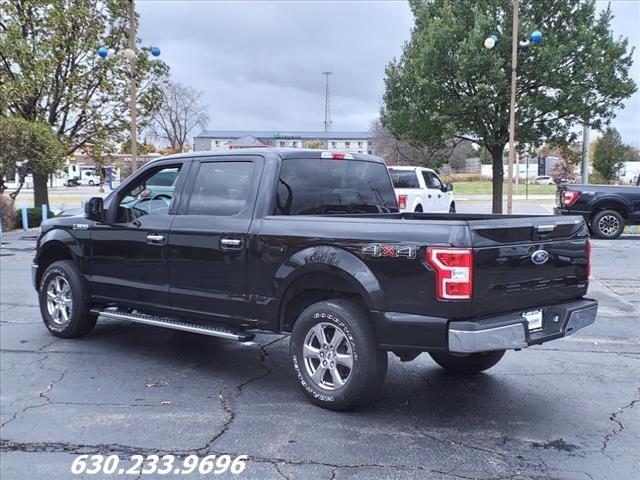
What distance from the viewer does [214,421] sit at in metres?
4.42

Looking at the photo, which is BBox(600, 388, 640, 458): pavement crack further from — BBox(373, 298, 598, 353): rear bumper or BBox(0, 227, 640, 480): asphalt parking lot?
BBox(373, 298, 598, 353): rear bumper

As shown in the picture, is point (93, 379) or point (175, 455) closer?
point (175, 455)

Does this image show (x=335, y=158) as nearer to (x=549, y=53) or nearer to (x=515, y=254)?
(x=515, y=254)

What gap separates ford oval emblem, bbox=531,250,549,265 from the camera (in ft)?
14.2

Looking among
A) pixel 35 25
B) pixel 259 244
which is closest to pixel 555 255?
pixel 259 244

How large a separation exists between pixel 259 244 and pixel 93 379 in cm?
198

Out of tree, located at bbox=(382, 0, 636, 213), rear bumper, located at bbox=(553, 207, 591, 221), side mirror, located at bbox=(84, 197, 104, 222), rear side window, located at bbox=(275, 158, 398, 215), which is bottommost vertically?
rear bumper, located at bbox=(553, 207, 591, 221)

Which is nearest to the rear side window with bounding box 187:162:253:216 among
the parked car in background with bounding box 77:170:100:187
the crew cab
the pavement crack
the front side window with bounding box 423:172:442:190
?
the pavement crack

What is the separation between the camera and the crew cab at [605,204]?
16344 millimetres

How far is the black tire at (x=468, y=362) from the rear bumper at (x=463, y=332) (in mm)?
1077

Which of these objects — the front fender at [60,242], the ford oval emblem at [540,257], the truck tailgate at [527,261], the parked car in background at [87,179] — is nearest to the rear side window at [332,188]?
the truck tailgate at [527,261]

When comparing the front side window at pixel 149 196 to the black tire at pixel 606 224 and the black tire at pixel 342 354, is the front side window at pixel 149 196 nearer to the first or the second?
the black tire at pixel 342 354

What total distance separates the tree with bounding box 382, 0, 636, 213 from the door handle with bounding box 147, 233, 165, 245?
16840mm

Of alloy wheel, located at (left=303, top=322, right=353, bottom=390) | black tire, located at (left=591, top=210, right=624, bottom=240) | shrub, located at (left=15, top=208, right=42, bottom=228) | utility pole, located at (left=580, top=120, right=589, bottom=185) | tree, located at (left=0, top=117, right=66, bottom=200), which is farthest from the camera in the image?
utility pole, located at (left=580, top=120, right=589, bottom=185)
